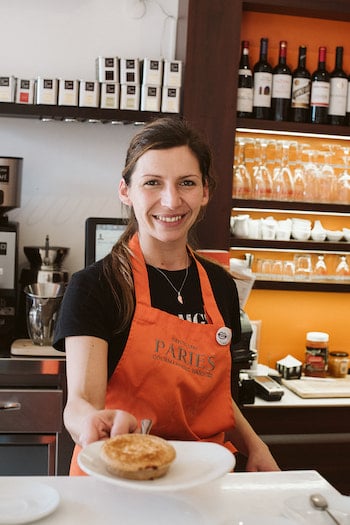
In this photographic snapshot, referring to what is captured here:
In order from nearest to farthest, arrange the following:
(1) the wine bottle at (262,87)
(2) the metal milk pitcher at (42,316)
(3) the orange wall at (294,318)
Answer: (2) the metal milk pitcher at (42,316) → (1) the wine bottle at (262,87) → (3) the orange wall at (294,318)

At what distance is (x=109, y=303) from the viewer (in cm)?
180

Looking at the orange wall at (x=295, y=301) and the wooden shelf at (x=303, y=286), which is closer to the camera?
the wooden shelf at (x=303, y=286)

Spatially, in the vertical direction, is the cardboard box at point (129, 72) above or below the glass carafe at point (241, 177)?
above

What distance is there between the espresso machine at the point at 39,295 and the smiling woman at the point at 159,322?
131 centimetres

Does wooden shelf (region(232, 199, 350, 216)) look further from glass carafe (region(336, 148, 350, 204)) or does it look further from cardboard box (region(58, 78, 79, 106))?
cardboard box (region(58, 78, 79, 106))

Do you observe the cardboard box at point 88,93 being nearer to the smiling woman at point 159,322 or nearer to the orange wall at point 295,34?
the orange wall at point 295,34

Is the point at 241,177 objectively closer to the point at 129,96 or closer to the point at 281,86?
the point at 281,86

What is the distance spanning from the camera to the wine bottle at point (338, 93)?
3576 mm

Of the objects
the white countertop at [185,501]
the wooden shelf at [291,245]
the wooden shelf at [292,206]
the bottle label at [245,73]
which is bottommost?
the white countertop at [185,501]

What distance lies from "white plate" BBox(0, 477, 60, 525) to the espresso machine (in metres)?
1.80

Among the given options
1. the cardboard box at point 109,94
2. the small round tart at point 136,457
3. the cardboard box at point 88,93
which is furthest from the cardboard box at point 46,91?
the small round tart at point 136,457

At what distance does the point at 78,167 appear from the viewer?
147 inches

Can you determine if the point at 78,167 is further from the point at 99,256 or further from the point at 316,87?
the point at 316,87

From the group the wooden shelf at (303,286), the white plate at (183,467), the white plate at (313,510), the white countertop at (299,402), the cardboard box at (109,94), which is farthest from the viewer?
the wooden shelf at (303,286)
